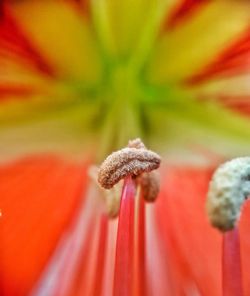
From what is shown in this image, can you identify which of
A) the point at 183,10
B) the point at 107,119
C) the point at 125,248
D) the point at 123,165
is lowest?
the point at 125,248

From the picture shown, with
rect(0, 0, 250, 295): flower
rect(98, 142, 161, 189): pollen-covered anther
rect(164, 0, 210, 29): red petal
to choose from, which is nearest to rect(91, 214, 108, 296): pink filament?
rect(0, 0, 250, 295): flower

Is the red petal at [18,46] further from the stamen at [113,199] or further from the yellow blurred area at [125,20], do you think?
the stamen at [113,199]

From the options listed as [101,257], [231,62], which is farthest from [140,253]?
[231,62]

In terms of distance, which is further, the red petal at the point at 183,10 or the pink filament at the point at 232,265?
the red petal at the point at 183,10

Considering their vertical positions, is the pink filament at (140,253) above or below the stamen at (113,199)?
below

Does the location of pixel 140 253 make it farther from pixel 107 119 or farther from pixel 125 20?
pixel 125 20

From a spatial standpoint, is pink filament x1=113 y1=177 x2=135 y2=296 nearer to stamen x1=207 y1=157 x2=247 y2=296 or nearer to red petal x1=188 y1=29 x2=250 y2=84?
stamen x1=207 y1=157 x2=247 y2=296

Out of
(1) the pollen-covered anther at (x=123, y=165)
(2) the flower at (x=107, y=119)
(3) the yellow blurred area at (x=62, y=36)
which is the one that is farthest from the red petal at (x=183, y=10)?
(1) the pollen-covered anther at (x=123, y=165)

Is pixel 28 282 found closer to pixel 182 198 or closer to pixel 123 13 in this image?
pixel 182 198
